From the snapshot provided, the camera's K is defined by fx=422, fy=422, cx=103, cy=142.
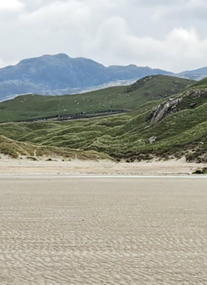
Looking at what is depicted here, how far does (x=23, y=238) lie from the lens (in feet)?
35.4

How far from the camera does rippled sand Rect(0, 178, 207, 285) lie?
772cm

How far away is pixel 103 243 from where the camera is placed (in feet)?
33.8

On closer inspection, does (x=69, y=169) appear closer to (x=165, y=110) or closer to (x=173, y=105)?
(x=165, y=110)

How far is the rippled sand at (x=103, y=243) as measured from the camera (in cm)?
772

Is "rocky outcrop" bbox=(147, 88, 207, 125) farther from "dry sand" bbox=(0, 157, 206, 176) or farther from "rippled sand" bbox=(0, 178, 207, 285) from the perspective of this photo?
"rippled sand" bbox=(0, 178, 207, 285)

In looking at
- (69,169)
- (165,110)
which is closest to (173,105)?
(165,110)

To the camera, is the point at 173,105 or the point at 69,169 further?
the point at 173,105

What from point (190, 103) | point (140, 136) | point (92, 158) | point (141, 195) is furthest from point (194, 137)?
point (141, 195)

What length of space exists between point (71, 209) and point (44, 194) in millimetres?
5838

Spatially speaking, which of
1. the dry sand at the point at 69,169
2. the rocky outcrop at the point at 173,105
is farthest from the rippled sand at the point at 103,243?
the rocky outcrop at the point at 173,105

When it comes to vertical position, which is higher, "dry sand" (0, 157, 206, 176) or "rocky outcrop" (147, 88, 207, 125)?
"rocky outcrop" (147, 88, 207, 125)

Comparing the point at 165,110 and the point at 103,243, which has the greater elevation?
the point at 165,110

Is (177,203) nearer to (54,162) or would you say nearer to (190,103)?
(54,162)

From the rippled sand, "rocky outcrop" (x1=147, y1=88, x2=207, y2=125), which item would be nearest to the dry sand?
the rippled sand
